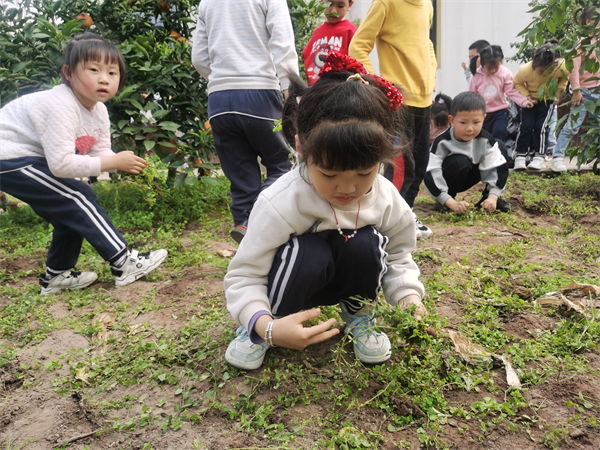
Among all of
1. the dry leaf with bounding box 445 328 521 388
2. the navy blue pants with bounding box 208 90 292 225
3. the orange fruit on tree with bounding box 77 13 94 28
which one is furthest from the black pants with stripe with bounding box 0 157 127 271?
the orange fruit on tree with bounding box 77 13 94 28

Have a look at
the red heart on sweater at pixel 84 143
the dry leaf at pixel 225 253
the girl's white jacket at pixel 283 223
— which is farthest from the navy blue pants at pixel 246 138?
the girl's white jacket at pixel 283 223

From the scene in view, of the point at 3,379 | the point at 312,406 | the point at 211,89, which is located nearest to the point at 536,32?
the point at 211,89

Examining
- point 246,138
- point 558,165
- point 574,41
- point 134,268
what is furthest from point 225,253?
point 558,165

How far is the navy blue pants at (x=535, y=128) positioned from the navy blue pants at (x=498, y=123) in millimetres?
393

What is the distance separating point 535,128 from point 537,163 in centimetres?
62

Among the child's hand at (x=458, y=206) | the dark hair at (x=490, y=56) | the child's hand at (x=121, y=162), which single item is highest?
the dark hair at (x=490, y=56)

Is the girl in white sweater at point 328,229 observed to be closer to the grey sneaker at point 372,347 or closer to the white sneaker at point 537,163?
the grey sneaker at point 372,347

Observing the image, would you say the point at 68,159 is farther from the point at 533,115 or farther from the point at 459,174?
the point at 533,115

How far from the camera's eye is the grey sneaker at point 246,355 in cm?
167

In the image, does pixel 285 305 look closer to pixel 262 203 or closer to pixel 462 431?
pixel 262 203

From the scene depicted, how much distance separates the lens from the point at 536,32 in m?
2.95

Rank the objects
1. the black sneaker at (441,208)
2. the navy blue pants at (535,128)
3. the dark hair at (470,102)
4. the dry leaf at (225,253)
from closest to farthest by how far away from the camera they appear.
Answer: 1. the dry leaf at (225,253)
2. the dark hair at (470,102)
3. the black sneaker at (441,208)
4. the navy blue pants at (535,128)

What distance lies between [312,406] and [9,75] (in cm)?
381

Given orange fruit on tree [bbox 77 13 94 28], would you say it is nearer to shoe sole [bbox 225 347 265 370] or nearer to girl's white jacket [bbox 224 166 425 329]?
girl's white jacket [bbox 224 166 425 329]
